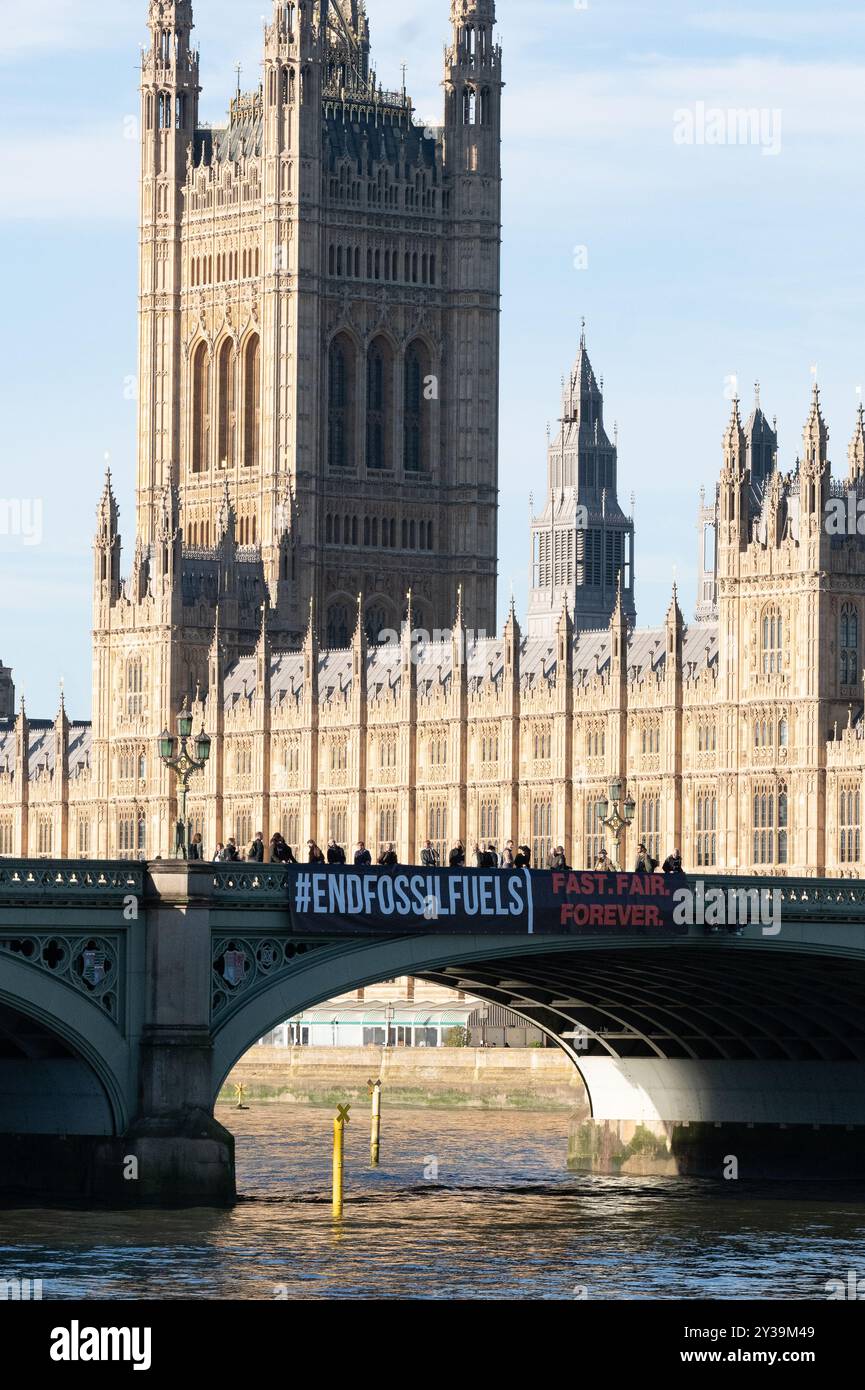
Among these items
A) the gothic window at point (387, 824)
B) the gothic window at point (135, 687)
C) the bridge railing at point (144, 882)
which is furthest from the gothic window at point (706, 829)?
the bridge railing at point (144, 882)

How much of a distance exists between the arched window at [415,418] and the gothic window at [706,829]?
47795mm

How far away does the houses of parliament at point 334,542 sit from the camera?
13212 cm

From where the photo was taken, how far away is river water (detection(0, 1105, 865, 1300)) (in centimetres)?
6237

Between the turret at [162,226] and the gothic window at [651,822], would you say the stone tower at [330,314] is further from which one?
the gothic window at [651,822]

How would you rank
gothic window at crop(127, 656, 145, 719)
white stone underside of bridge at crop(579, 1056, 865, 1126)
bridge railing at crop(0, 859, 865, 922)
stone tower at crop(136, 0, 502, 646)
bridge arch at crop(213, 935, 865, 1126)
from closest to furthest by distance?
1. bridge railing at crop(0, 859, 865, 922)
2. bridge arch at crop(213, 935, 865, 1126)
3. white stone underside of bridge at crop(579, 1056, 865, 1126)
4. gothic window at crop(127, 656, 145, 719)
5. stone tower at crop(136, 0, 502, 646)

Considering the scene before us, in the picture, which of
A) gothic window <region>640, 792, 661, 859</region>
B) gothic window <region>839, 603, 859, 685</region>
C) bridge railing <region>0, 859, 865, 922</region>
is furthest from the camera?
gothic window <region>640, 792, 661, 859</region>

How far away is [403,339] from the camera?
167750mm

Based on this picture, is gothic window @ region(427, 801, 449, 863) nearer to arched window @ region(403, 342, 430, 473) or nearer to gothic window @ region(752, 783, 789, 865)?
gothic window @ region(752, 783, 789, 865)

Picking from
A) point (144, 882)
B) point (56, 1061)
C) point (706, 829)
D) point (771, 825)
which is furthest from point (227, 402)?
point (144, 882)

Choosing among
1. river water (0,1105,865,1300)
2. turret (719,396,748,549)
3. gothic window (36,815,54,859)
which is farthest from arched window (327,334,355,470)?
river water (0,1105,865,1300)

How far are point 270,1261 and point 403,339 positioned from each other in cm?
10557

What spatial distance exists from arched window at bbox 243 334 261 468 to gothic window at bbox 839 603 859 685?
177 ft

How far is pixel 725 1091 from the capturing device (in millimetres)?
88062

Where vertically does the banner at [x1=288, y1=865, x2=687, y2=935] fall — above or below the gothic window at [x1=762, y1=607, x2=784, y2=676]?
below
